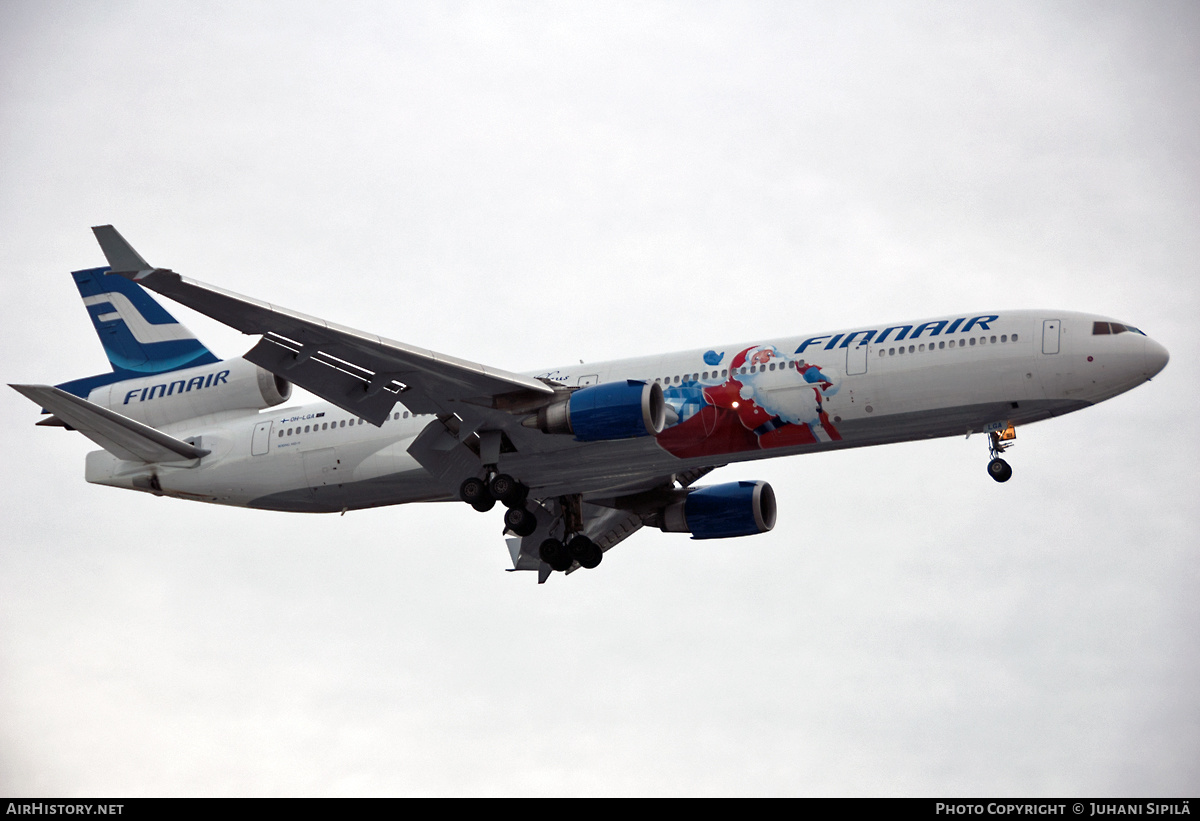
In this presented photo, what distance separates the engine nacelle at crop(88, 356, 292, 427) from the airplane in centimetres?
6

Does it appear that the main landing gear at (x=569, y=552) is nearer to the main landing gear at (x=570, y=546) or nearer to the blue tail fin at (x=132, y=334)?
the main landing gear at (x=570, y=546)

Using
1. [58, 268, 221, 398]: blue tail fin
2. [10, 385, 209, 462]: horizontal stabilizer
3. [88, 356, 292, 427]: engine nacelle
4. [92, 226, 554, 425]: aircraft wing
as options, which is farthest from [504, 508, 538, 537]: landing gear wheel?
[58, 268, 221, 398]: blue tail fin

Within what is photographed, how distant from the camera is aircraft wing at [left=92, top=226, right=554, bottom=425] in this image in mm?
32125

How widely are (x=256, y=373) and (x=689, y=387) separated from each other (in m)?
13.1

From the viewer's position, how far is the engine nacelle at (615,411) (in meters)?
34.6

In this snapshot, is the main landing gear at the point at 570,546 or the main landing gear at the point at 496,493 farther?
the main landing gear at the point at 570,546

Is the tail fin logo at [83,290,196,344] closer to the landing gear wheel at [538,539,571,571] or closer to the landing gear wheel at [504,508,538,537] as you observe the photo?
the landing gear wheel at [504,508,538,537]

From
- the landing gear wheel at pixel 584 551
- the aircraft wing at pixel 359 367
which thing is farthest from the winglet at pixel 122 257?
the landing gear wheel at pixel 584 551

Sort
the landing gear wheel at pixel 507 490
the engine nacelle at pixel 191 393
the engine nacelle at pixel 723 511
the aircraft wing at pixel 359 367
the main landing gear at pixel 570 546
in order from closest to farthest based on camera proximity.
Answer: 1. the aircraft wing at pixel 359 367
2. the landing gear wheel at pixel 507 490
3. the engine nacelle at pixel 191 393
4. the main landing gear at pixel 570 546
5. the engine nacelle at pixel 723 511

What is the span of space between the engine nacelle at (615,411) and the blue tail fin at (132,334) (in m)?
13.7

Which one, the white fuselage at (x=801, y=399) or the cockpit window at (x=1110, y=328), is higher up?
the cockpit window at (x=1110, y=328)

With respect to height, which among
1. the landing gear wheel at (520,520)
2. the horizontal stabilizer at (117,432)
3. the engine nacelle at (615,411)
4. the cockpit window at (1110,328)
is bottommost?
the landing gear wheel at (520,520)
